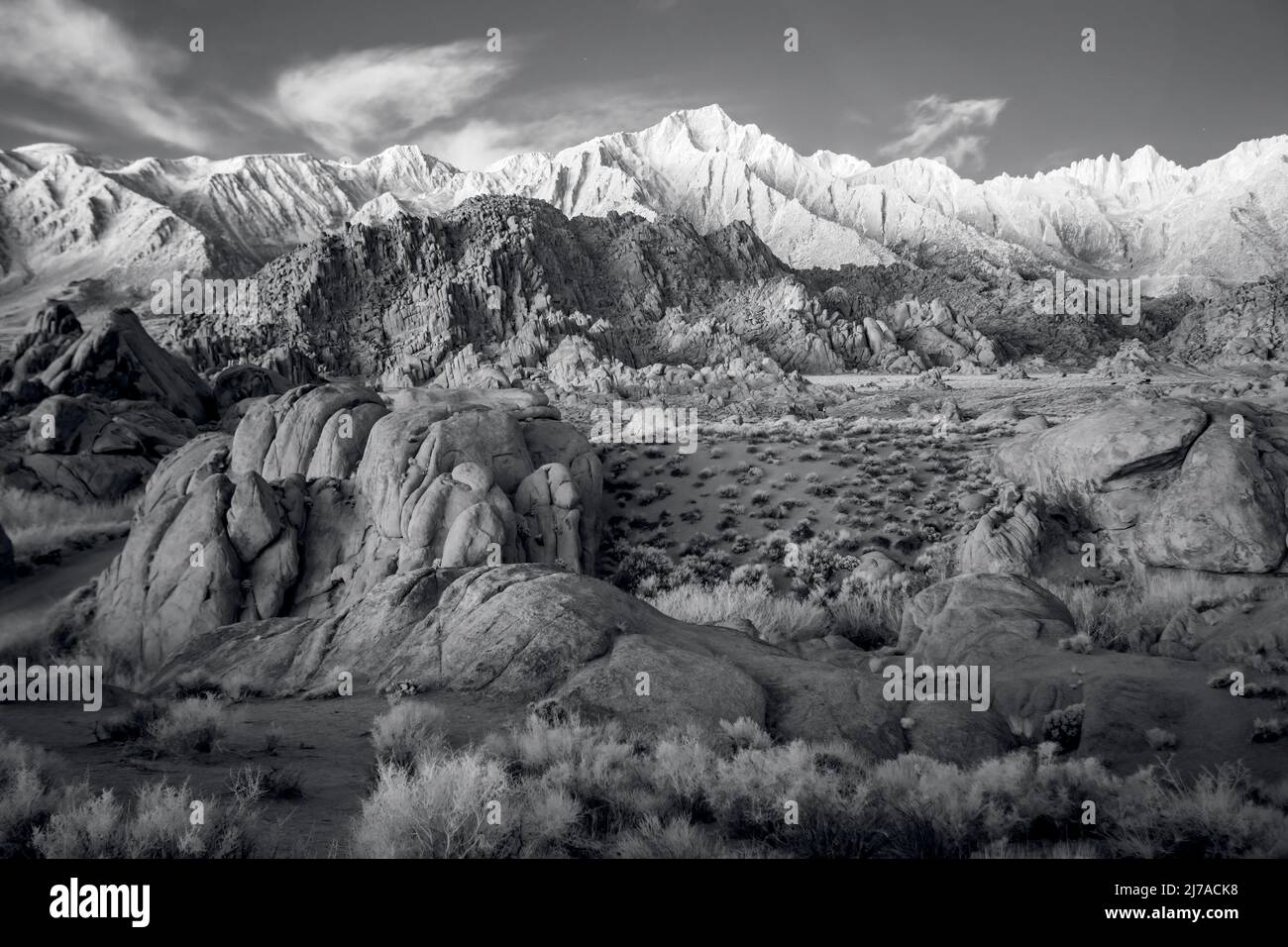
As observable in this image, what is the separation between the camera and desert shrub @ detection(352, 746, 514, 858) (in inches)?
181

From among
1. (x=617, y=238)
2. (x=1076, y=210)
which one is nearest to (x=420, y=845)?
(x=617, y=238)

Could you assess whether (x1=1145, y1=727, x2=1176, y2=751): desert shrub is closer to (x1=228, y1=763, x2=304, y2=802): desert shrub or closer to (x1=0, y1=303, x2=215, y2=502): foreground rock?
(x1=228, y1=763, x2=304, y2=802): desert shrub

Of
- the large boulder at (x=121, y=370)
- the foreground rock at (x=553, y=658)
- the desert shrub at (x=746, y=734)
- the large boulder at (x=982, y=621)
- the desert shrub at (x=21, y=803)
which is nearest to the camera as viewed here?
the desert shrub at (x=21, y=803)

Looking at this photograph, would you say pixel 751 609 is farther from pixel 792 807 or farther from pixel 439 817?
pixel 439 817

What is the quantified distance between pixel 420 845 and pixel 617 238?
151795 mm

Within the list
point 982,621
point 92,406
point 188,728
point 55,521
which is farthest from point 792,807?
point 92,406

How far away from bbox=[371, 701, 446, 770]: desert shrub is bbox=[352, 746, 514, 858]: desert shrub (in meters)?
1.43

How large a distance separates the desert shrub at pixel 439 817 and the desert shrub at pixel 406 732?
1433 millimetres

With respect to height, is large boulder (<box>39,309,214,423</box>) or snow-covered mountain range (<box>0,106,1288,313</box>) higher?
snow-covered mountain range (<box>0,106,1288,313</box>)

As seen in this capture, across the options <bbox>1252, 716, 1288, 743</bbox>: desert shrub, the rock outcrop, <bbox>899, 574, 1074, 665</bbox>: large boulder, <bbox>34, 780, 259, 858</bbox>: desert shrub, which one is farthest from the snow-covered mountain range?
<bbox>34, 780, 259, 858</bbox>: desert shrub

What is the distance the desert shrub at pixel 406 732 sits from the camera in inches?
275

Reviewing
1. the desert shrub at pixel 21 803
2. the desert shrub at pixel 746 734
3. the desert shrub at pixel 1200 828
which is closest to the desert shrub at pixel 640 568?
the desert shrub at pixel 746 734

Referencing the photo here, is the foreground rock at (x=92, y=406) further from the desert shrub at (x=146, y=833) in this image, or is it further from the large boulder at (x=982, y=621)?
the large boulder at (x=982, y=621)
